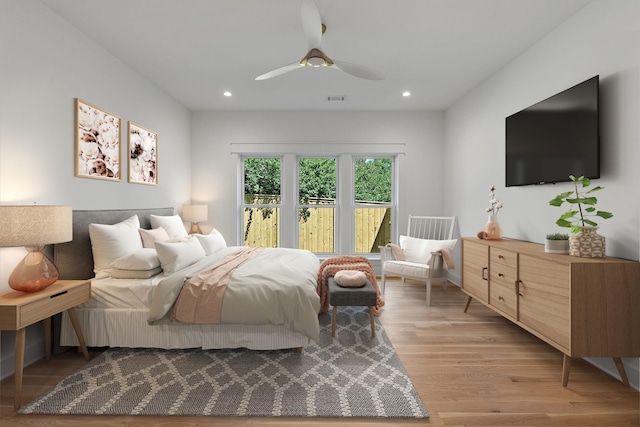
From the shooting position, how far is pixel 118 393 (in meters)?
2.10

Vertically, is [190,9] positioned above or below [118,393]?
above

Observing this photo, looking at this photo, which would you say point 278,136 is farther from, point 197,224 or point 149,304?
point 149,304

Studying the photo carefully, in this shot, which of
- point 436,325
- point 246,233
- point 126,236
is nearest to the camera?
point 126,236

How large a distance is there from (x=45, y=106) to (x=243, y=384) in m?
2.58

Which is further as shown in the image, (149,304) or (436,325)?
(436,325)

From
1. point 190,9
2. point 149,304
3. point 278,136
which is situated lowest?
point 149,304

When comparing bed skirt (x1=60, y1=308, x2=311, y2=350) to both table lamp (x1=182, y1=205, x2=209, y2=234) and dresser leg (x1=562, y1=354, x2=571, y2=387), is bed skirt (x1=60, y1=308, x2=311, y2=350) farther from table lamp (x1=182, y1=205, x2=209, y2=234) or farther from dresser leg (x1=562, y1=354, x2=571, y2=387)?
table lamp (x1=182, y1=205, x2=209, y2=234)

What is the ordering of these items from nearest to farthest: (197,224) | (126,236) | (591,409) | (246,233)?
(591,409)
(126,236)
(197,224)
(246,233)

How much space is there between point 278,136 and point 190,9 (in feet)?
9.12

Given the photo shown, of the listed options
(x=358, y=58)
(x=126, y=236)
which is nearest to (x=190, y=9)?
(x=358, y=58)

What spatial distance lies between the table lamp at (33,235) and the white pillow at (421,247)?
381 cm

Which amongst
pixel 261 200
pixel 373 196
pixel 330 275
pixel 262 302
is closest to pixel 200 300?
pixel 262 302

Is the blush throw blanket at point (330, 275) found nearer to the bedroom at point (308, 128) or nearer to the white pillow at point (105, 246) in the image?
the bedroom at point (308, 128)

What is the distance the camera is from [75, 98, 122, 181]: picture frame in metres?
Answer: 2.94
